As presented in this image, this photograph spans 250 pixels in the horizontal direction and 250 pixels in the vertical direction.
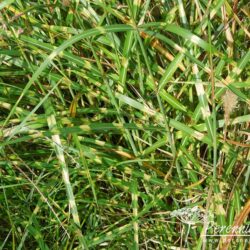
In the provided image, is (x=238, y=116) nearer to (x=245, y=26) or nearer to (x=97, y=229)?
(x=245, y=26)

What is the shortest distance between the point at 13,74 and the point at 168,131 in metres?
0.42

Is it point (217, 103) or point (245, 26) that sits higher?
point (245, 26)

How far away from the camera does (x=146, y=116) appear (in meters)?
1.09

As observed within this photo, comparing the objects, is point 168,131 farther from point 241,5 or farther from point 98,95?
point 241,5

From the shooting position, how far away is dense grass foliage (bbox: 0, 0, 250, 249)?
1027 mm

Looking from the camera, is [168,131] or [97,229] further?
[97,229]

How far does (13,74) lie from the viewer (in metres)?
1.16

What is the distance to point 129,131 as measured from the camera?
3.58ft

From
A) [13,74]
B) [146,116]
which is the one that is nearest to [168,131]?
[146,116]

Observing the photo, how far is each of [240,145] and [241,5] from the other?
1.13 feet

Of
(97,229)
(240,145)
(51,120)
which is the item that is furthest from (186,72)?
(97,229)

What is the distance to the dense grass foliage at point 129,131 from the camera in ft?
3.37

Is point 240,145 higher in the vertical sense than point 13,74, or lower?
lower

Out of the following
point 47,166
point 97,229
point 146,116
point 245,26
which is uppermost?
point 245,26
